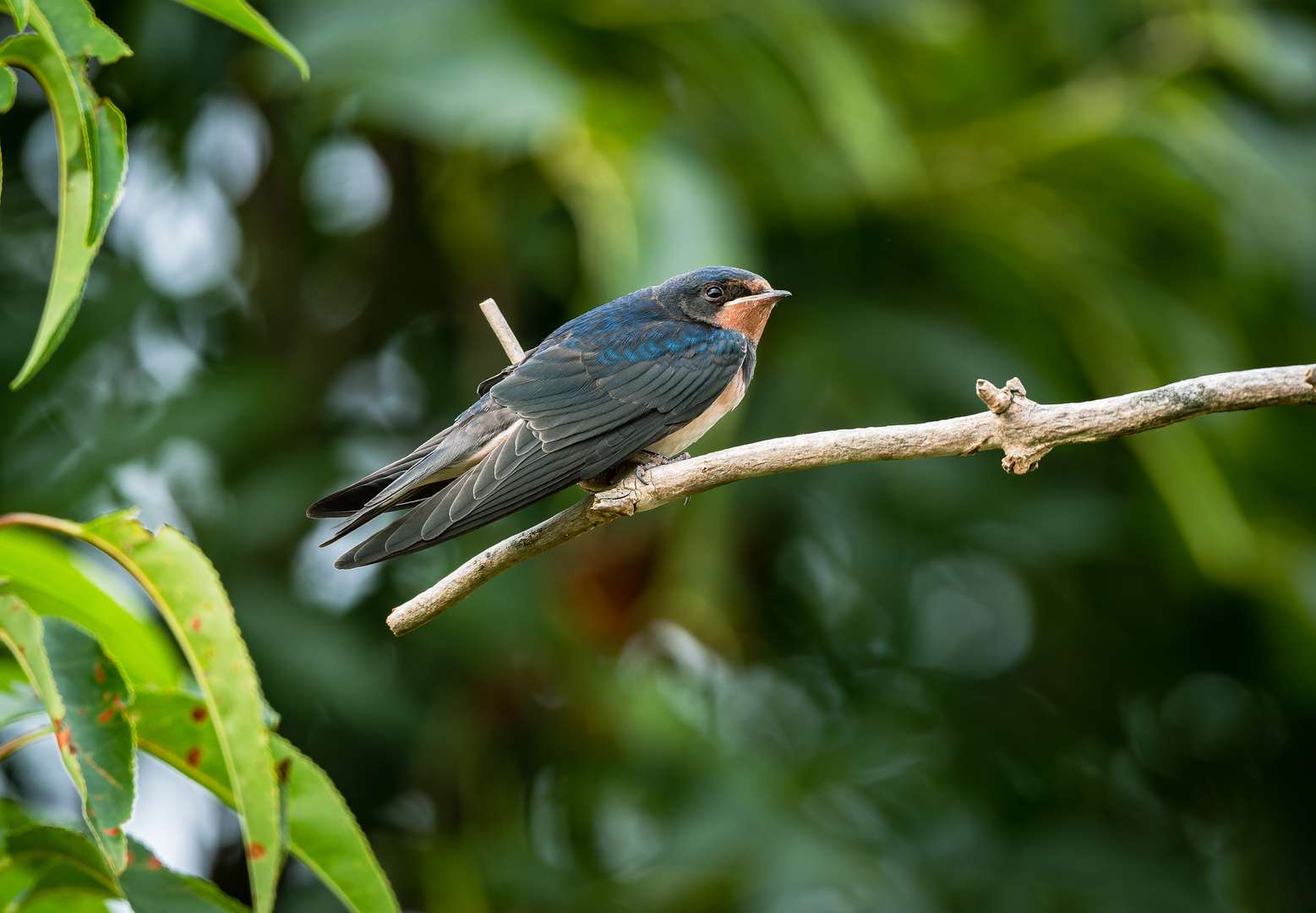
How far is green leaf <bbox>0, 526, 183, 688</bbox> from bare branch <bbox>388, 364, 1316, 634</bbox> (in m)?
0.53

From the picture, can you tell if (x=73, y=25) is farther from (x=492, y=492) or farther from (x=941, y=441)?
(x=941, y=441)

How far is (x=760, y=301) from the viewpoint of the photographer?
301 cm

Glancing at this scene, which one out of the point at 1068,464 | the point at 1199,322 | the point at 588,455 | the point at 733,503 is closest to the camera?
the point at 588,455

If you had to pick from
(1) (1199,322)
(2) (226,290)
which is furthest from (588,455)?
(1) (1199,322)

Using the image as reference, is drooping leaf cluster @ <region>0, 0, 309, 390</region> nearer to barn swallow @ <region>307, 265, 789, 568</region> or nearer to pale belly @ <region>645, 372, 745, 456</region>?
barn swallow @ <region>307, 265, 789, 568</region>

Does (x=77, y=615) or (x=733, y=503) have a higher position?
(x=77, y=615)

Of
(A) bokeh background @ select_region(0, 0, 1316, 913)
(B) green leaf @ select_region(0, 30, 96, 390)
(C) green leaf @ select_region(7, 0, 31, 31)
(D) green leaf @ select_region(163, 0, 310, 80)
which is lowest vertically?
(A) bokeh background @ select_region(0, 0, 1316, 913)

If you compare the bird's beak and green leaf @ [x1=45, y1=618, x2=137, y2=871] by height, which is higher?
the bird's beak

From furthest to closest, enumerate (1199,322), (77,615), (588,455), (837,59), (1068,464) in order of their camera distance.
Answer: (1068,464) → (1199,322) → (837,59) → (588,455) → (77,615)

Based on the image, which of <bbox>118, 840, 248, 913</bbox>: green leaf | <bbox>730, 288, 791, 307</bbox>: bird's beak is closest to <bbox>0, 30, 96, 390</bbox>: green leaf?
<bbox>118, 840, 248, 913</bbox>: green leaf

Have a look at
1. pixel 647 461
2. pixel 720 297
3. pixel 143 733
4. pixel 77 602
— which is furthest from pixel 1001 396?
pixel 720 297

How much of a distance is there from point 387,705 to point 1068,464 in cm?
346

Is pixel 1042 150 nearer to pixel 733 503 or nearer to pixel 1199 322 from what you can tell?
pixel 1199 322

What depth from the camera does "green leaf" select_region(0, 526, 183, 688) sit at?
6.34 feet
